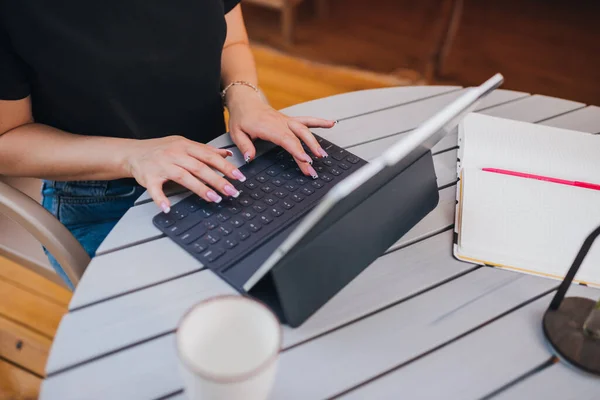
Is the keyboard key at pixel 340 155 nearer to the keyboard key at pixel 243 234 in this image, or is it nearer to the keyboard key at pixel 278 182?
the keyboard key at pixel 278 182

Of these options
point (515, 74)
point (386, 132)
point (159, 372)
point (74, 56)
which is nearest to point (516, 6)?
point (515, 74)

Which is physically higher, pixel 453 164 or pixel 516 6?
pixel 453 164

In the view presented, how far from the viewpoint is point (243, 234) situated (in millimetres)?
672

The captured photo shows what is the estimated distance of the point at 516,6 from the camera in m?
3.36

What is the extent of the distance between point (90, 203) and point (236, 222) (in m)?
0.40

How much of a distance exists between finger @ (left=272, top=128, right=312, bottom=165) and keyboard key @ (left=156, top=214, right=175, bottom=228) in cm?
21

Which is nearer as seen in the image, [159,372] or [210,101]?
[159,372]

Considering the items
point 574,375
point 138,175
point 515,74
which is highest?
point 138,175

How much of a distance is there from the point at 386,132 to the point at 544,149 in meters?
0.26

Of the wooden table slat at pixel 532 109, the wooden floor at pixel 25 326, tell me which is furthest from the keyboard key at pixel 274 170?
the wooden floor at pixel 25 326

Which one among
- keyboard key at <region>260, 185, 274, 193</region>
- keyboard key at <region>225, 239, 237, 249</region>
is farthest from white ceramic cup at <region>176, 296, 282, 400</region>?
keyboard key at <region>260, 185, 274, 193</region>

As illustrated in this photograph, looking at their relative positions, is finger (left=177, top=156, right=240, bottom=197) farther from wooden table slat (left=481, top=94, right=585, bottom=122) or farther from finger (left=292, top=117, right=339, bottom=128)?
wooden table slat (left=481, top=94, right=585, bottom=122)

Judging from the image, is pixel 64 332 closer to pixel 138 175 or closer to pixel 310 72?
pixel 138 175

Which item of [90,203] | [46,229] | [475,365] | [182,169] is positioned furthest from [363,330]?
[90,203]
